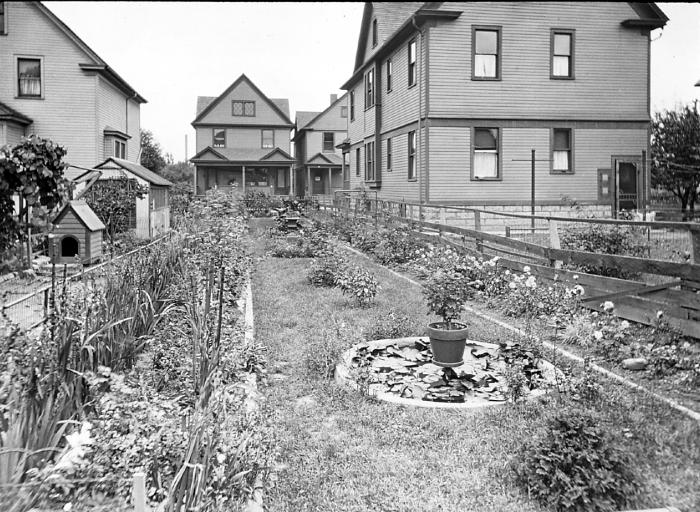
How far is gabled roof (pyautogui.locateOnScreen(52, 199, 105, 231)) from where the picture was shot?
1493 centimetres

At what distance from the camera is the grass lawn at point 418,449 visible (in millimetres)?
3947

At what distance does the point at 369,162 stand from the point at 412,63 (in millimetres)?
7499

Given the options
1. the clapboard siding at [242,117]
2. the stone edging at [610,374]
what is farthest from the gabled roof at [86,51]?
the clapboard siding at [242,117]

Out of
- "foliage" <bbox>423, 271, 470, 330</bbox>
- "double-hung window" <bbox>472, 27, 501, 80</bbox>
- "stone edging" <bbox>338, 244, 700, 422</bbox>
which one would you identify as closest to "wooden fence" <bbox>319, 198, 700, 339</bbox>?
"stone edging" <bbox>338, 244, 700, 422</bbox>

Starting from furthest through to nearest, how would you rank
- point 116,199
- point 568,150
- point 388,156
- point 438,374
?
point 388,156 → point 568,150 → point 116,199 → point 438,374

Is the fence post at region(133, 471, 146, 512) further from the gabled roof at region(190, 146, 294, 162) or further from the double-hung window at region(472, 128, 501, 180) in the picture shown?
the gabled roof at region(190, 146, 294, 162)

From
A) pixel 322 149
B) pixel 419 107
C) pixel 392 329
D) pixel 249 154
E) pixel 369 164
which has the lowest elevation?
pixel 392 329

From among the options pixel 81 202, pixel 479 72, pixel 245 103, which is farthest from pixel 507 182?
pixel 245 103

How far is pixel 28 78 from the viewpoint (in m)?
26.6

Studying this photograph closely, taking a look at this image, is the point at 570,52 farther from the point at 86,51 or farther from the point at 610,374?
the point at 610,374

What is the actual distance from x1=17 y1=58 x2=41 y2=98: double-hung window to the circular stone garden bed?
2401 cm

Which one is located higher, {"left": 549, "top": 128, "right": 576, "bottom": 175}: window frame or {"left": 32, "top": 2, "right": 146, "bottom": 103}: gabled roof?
{"left": 32, "top": 2, "right": 146, "bottom": 103}: gabled roof

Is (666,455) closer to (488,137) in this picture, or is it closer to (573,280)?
(573,280)

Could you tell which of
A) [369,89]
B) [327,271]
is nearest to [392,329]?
[327,271]
